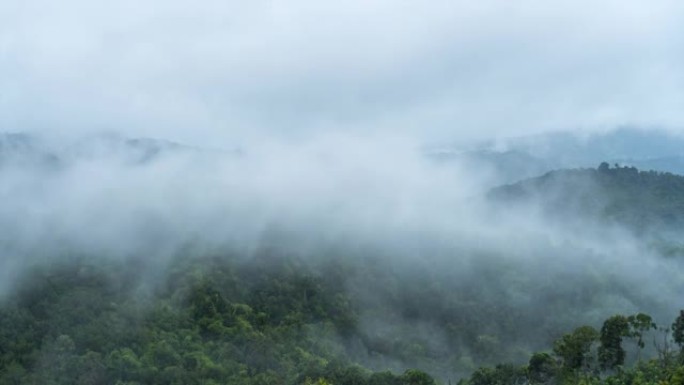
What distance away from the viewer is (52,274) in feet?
289

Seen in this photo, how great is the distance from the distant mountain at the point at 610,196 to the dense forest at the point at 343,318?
1.94 metres

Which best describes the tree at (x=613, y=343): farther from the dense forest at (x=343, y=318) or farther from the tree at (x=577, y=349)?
the tree at (x=577, y=349)

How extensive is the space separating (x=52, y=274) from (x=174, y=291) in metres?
14.2

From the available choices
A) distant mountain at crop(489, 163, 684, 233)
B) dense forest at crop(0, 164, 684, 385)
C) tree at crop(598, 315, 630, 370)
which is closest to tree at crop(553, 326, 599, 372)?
dense forest at crop(0, 164, 684, 385)

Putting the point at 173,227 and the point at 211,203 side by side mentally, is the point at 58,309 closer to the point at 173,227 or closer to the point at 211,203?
the point at 173,227

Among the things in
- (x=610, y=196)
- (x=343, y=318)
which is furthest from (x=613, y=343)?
(x=610, y=196)

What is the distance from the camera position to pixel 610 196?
5123 inches

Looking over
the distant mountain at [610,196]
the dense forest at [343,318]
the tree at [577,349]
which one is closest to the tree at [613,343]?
the dense forest at [343,318]

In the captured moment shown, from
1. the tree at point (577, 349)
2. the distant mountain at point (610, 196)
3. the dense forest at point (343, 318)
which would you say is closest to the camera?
the tree at point (577, 349)

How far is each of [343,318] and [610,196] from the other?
2432 inches

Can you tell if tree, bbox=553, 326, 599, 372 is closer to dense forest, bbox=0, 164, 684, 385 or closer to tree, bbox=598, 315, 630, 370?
dense forest, bbox=0, 164, 684, 385

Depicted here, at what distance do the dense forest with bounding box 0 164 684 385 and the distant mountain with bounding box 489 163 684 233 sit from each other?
6.37ft

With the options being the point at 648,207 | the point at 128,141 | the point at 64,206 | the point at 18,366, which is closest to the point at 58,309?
the point at 18,366

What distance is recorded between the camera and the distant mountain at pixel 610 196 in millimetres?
121062
